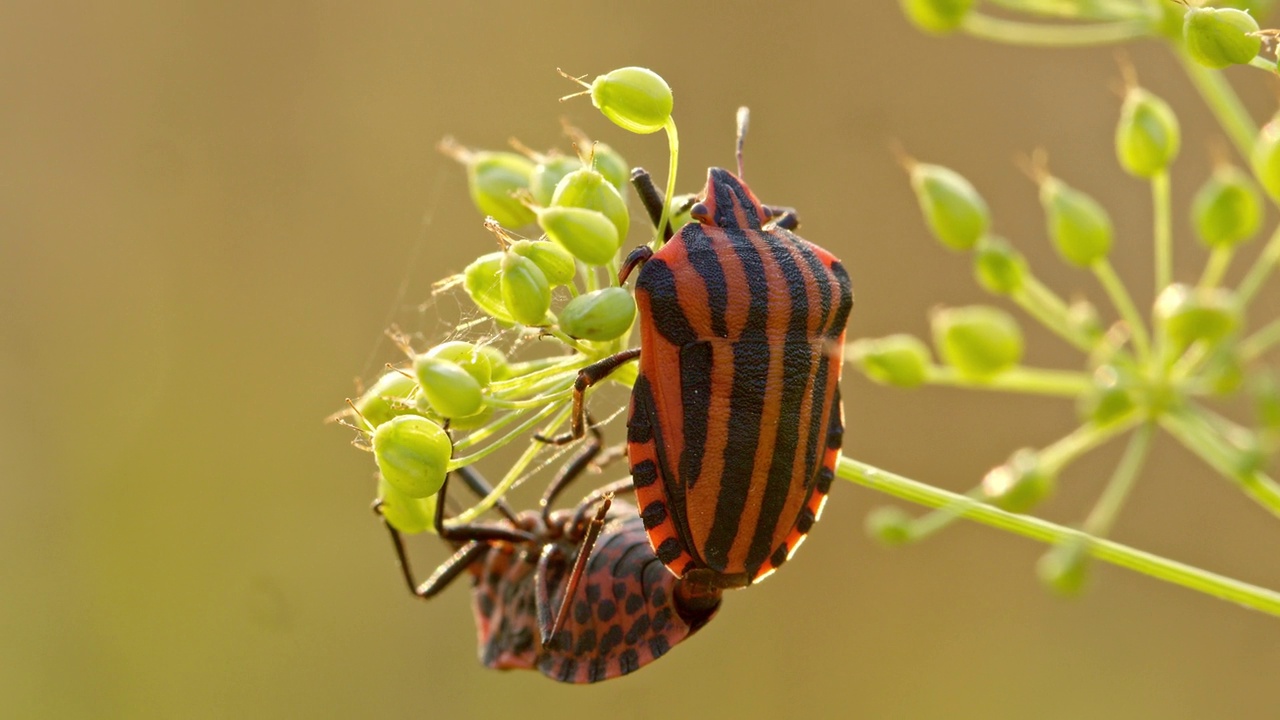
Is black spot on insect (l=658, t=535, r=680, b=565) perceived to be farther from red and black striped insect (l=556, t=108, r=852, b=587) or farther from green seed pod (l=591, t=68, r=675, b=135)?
green seed pod (l=591, t=68, r=675, b=135)

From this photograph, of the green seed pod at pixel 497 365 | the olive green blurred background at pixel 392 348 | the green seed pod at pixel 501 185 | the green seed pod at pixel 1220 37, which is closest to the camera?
the green seed pod at pixel 1220 37

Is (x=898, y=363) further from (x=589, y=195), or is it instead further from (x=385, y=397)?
(x=385, y=397)

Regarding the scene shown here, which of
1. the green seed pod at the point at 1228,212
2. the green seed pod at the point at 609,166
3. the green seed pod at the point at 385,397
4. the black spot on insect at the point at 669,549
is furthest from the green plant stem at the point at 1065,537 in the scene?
the green seed pod at the point at 1228,212

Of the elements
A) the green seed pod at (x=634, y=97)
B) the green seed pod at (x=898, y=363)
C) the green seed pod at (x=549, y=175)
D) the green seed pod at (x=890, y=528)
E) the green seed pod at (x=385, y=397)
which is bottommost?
the green seed pod at (x=890, y=528)

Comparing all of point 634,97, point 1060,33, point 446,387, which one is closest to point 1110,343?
point 1060,33

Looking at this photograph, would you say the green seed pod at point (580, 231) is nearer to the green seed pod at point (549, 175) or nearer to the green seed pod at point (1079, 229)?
the green seed pod at point (549, 175)

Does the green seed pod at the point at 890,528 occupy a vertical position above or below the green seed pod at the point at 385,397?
below
